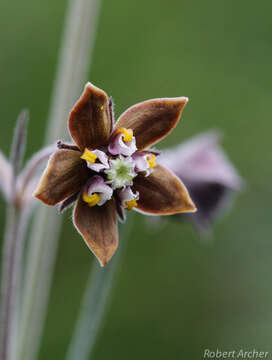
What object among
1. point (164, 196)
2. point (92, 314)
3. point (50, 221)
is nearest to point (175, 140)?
point (50, 221)

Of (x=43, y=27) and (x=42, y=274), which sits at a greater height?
(x=43, y=27)

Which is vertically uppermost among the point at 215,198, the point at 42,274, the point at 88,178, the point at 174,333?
the point at 88,178

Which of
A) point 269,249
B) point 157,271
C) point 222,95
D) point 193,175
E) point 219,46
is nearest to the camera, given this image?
point 193,175

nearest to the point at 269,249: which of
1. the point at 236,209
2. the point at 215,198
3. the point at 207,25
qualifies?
the point at 236,209

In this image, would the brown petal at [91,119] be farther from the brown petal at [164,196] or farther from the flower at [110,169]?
the brown petal at [164,196]

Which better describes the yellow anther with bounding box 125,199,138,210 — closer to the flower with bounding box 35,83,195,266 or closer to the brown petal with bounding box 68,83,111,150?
the flower with bounding box 35,83,195,266

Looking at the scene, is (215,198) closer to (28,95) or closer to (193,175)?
(193,175)
